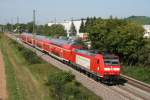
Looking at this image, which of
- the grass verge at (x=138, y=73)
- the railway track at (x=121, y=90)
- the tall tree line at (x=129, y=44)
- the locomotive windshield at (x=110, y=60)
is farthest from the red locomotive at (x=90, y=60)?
the tall tree line at (x=129, y=44)

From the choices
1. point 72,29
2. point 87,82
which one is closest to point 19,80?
point 87,82

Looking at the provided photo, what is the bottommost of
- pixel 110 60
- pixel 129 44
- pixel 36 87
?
pixel 36 87

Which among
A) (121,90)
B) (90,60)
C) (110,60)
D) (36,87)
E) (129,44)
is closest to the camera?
(121,90)

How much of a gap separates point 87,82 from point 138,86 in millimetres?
5313

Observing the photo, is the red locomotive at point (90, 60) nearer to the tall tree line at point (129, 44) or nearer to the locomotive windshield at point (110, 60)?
the locomotive windshield at point (110, 60)

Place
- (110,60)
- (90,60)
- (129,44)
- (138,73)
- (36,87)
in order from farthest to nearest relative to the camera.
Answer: (129,44)
(138,73)
(90,60)
(110,60)
(36,87)

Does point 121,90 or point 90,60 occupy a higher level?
point 90,60

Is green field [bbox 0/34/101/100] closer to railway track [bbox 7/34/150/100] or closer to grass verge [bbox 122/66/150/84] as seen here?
railway track [bbox 7/34/150/100]

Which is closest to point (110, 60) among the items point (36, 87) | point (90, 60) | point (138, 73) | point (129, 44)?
point (90, 60)

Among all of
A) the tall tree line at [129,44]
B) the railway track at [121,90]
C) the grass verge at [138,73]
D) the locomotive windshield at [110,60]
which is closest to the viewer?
the railway track at [121,90]

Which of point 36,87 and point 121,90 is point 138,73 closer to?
point 121,90

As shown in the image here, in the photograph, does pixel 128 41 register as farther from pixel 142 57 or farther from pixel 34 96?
pixel 34 96

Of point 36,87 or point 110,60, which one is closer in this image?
point 36,87

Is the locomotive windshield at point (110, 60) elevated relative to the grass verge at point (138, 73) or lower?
elevated
